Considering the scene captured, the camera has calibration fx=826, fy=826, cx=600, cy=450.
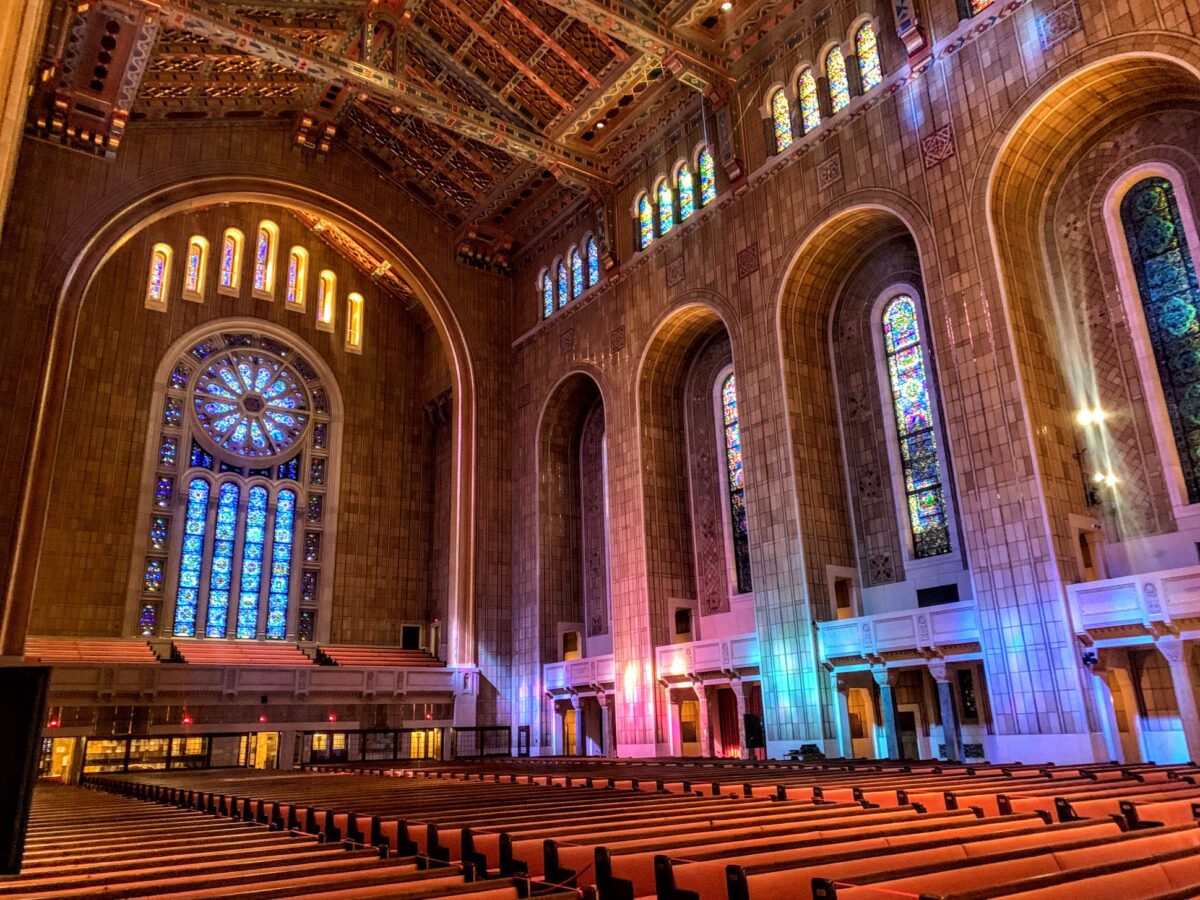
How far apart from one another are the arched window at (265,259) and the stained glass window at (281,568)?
6572 millimetres

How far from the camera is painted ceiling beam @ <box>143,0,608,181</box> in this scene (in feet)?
57.0

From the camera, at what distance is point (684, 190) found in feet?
66.4

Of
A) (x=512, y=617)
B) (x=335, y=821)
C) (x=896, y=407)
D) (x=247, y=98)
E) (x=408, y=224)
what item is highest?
(x=247, y=98)

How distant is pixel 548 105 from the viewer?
2128 cm

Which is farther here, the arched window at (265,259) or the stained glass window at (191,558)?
the arched window at (265,259)

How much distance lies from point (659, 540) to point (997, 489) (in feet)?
28.5

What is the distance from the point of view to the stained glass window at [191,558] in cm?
2291

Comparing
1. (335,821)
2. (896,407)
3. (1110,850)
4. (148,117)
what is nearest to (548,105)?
(148,117)

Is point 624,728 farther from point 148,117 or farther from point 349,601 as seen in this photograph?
point 148,117

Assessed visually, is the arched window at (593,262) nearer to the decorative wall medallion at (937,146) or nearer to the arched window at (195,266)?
the decorative wall medallion at (937,146)

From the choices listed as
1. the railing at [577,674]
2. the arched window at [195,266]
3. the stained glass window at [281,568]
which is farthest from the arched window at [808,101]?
the arched window at [195,266]

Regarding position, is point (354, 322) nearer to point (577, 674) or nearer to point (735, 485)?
point (577, 674)

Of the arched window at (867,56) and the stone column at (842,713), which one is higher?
the arched window at (867,56)

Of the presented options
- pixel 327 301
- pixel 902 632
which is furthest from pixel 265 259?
pixel 902 632
